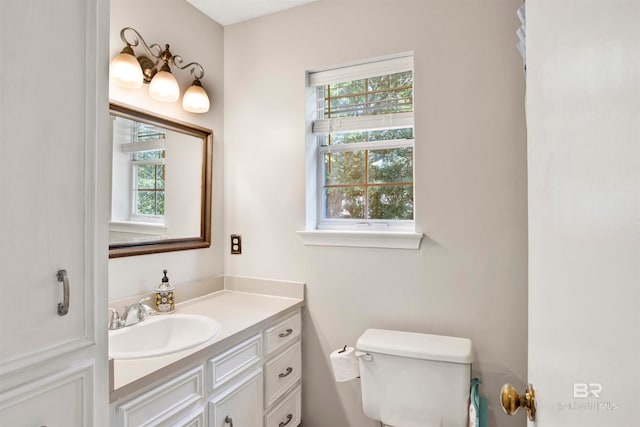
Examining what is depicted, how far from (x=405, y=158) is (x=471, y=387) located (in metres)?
1.13

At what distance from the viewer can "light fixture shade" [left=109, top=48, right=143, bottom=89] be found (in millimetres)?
1513

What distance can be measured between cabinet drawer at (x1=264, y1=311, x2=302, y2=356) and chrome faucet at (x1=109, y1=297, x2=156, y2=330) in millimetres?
553

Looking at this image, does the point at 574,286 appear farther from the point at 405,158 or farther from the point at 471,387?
the point at 405,158

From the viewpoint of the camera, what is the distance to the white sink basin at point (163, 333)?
4.64 feet

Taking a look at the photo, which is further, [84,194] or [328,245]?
[328,245]

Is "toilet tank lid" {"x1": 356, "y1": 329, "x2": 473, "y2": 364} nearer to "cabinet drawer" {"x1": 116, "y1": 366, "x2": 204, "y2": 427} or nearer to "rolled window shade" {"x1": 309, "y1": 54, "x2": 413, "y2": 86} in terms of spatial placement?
"cabinet drawer" {"x1": 116, "y1": 366, "x2": 204, "y2": 427}

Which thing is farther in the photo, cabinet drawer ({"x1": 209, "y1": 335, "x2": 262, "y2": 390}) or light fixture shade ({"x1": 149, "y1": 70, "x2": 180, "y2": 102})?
light fixture shade ({"x1": 149, "y1": 70, "x2": 180, "y2": 102})

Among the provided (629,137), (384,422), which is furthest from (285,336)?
(629,137)

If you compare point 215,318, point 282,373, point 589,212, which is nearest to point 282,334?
point 282,373

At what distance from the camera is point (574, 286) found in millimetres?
447

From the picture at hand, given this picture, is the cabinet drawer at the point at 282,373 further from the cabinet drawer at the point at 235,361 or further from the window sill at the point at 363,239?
the window sill at the point at 363,239

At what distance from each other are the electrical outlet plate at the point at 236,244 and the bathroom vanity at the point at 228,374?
25 centimetres

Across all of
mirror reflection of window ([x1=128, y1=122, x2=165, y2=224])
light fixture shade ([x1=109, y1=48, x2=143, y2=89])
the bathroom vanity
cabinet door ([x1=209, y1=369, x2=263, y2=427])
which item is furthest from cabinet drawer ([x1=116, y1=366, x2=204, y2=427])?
light fixture shade ([x1=109, y1=48, x2=143, y2=89])

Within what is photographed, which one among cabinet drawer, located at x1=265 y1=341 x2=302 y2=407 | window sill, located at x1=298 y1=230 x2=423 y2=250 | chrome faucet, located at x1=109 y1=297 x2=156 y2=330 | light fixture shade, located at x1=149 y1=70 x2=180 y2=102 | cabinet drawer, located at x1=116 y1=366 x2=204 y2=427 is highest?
light fixture shade, located at x1=149 y1=70 x2=180 y2=102
